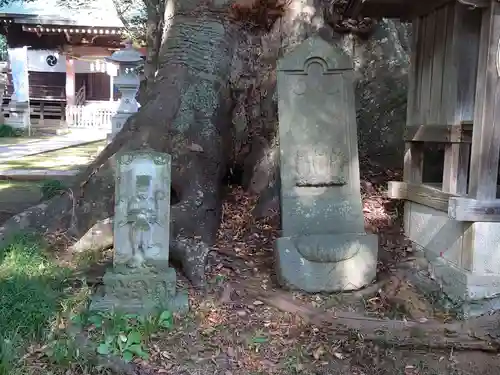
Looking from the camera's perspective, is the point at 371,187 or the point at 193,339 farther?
the point at 371,187

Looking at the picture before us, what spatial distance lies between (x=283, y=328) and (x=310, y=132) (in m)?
1.83

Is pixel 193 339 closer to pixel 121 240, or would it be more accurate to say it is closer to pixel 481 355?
pixel 121 240

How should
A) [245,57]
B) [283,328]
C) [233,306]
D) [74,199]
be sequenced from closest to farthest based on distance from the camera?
[283,328]
[233,306]
[74,199]
[245,57]

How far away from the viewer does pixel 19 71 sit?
19703 millimetres

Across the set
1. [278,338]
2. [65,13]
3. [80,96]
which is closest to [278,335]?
[278,338]

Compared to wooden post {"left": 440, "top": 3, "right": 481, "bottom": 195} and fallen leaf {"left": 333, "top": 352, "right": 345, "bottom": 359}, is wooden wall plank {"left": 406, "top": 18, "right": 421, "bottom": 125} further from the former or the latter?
fallen leaf {"left": 333, "top": 352, "right": 345, "bottom": 359}

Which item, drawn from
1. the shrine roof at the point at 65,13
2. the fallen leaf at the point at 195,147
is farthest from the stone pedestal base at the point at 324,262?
the shrine roof at the point at 65,13

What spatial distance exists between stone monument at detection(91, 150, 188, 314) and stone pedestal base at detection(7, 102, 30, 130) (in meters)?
17.7

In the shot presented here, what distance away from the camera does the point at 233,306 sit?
4.38 m

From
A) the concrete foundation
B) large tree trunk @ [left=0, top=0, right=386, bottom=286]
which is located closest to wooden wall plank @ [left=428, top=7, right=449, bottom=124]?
the concrete foundation

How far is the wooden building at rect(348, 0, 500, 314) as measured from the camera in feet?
13.2

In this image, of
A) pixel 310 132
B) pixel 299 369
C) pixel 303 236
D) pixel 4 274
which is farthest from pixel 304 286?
pixel 4 274

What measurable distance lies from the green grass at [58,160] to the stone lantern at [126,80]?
41.4 inches

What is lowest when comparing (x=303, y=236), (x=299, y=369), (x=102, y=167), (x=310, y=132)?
(x=299, y=369)
